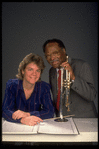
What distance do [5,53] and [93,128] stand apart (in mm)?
1414

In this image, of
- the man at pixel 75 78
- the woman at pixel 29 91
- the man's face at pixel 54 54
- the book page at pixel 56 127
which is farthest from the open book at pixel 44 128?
the man's face at pixel 54 54

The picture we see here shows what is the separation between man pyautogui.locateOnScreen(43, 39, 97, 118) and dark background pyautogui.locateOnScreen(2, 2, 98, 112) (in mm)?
96

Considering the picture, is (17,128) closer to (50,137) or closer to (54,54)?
(50,137)

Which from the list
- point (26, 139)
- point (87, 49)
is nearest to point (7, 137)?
point (26, 139)

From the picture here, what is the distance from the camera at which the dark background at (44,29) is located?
2.08 meters

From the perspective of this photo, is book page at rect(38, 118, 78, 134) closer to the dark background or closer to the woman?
the woman

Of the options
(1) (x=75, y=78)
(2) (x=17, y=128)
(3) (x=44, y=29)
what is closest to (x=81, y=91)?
(1) (x=75, y=78)

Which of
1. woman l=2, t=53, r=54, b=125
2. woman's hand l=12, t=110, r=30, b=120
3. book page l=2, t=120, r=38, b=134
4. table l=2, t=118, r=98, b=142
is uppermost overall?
woman l=2, t=53, r=54, b=125

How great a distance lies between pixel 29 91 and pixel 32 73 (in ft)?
0.77

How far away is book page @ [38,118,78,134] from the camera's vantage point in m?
1.29

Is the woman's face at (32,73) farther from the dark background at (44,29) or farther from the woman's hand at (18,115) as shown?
the woman's hand at (18,115)

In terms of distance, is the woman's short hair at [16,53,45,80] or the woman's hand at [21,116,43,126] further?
the woman's short hair at [16,53,45,80]

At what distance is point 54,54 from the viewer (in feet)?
6.54

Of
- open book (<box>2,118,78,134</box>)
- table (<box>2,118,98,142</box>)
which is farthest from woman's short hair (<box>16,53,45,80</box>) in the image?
table (<box>2,118,98,142</box>)
